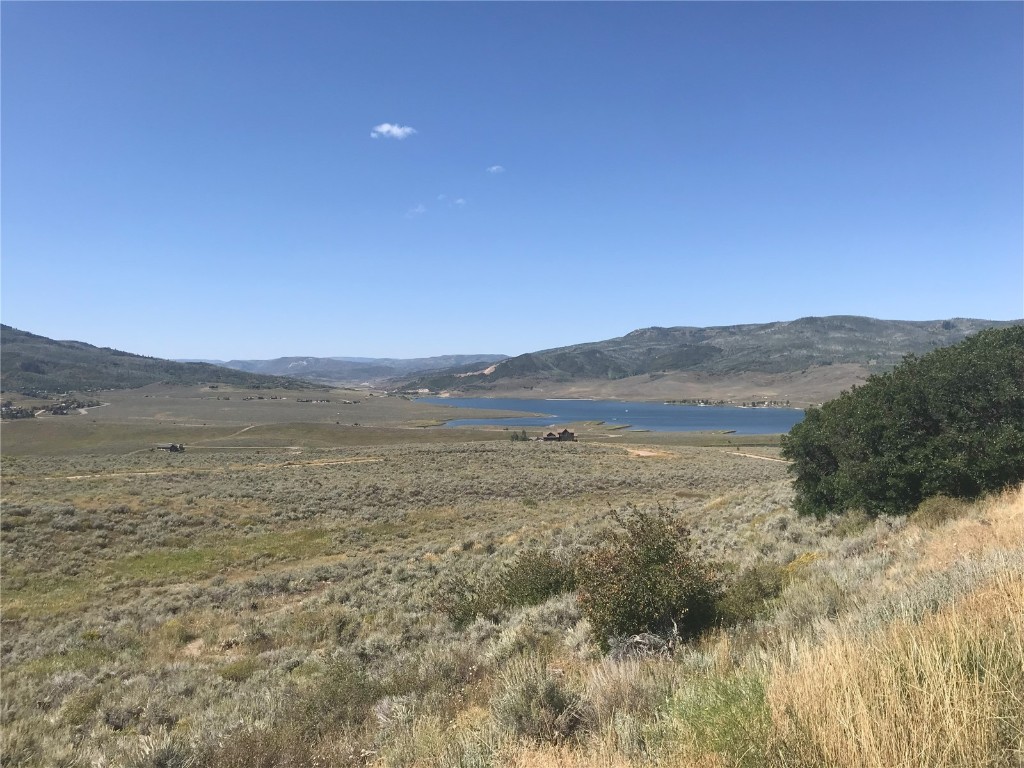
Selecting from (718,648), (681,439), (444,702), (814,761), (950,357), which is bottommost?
(681,439)

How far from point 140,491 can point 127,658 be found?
24.6 m

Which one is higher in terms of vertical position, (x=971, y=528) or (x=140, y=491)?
(x=971, y=528)

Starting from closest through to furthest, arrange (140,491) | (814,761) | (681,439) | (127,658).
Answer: (814,761) < (127,658) < (140,491) < (681,439)

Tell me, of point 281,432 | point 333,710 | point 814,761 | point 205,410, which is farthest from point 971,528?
point 205,410

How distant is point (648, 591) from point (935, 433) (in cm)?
923

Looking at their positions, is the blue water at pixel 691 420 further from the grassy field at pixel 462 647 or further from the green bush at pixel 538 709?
the green bush at pixel 538 709

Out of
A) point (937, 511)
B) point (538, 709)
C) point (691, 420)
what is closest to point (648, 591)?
point (538, 709)

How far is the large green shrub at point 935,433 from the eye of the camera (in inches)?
422

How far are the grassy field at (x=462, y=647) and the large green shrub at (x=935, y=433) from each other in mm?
1067

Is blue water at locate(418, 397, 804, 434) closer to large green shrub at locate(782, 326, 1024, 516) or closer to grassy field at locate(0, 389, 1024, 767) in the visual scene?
large green shrub at locate(782, 326, 1024, 516)

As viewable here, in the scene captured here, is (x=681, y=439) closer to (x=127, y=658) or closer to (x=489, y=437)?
(x=489, y=437)

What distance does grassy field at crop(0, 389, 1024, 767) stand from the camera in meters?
3.05

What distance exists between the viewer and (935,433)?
39.4 ft

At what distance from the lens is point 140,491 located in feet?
101
